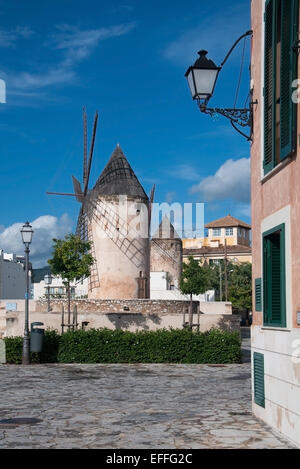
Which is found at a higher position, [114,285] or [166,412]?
[114,285]

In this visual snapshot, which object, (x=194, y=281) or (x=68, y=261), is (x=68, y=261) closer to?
(x=68, y=261)

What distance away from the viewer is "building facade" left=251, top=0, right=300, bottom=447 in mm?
7812

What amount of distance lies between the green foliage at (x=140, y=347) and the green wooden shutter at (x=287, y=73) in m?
12.9

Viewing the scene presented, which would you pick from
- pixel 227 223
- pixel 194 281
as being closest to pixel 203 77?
pixel 194 281

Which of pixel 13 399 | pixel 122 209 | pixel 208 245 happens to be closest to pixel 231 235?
pixel 208 245

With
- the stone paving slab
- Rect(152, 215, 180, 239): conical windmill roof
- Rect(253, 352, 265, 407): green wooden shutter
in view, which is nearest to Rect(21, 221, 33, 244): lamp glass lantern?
the stone paving slab

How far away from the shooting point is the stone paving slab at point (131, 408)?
820 centimetres

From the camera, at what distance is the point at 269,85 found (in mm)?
9273

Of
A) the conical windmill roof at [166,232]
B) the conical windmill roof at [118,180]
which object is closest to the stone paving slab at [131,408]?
the conical windmill roof at [118,180]

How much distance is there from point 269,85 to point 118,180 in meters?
28.4

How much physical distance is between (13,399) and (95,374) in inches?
197

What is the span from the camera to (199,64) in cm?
899

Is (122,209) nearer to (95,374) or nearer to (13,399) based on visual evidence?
(95,374)

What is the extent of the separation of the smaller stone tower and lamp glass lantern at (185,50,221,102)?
164 ft
